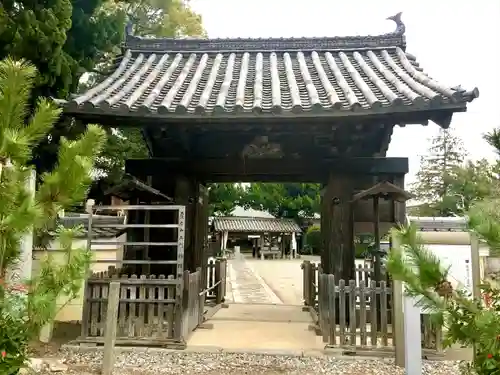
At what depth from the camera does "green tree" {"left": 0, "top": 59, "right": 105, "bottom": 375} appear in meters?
2.85

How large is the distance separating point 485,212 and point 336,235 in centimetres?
363

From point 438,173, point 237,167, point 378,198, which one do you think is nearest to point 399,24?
point 378,198

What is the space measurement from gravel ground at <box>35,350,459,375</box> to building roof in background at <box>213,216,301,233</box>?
32010 millimetres

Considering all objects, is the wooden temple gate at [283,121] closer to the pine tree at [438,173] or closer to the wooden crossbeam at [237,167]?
the wooden crossbeam at [237,167]

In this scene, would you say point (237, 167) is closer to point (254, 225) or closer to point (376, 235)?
point (376, 235)

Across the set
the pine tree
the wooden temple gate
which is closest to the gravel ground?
the wooden temple gate

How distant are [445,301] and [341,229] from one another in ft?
11.8

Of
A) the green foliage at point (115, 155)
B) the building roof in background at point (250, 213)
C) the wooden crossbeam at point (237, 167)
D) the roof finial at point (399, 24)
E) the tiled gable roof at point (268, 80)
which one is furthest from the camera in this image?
the building roof in background at point (250, 213)

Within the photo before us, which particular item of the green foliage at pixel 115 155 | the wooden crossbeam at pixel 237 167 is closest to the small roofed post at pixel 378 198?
the wooden crossbeam at pixel 237 167

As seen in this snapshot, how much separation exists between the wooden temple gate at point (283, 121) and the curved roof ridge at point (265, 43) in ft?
0.60

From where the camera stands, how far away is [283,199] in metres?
41.4

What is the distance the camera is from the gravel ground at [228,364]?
502 centimetres

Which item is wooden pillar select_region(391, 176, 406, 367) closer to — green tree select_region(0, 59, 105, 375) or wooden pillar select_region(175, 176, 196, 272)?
wooden pillar select_region(175, 176, 196, 272)

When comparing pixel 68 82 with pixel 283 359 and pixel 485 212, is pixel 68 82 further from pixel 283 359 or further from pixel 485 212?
pixel 485 212
